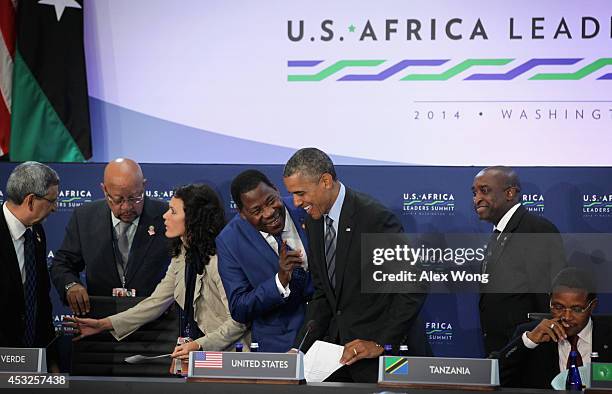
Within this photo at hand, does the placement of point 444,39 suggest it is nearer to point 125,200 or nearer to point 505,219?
point 505,219

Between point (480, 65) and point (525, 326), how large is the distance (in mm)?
2297

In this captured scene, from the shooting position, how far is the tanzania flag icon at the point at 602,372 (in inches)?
111

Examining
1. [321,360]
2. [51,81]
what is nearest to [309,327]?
[321,360]

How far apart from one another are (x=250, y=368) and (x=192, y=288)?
4.60 ft

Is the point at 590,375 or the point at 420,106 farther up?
the point at 420,106

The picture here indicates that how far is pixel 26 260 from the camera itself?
4.32 m

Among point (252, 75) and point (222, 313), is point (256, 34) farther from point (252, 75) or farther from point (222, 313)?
point (222, 313)

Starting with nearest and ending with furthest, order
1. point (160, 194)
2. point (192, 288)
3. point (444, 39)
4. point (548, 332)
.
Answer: point (548, 332) → point (192, 288) → point (160, 194) → point (444, 39)

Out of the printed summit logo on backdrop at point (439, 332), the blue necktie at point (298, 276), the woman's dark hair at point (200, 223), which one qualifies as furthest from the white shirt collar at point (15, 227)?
the printed summit logo on backdrop at point (439, 332)

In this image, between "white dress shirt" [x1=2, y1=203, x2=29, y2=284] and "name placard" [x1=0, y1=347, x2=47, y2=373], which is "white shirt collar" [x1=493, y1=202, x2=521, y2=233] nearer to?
"white dress shirt" [x1=2, y1=203, x2=29, y2=284]

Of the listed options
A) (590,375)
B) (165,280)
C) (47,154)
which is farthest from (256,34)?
(590,375)

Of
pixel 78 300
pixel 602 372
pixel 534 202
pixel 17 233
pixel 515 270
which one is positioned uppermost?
pixel 534 202

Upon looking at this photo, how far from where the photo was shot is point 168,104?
620 cm

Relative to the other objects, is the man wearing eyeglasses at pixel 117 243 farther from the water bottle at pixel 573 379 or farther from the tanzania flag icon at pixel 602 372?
the tanzania flag icon at pixel 602 372
